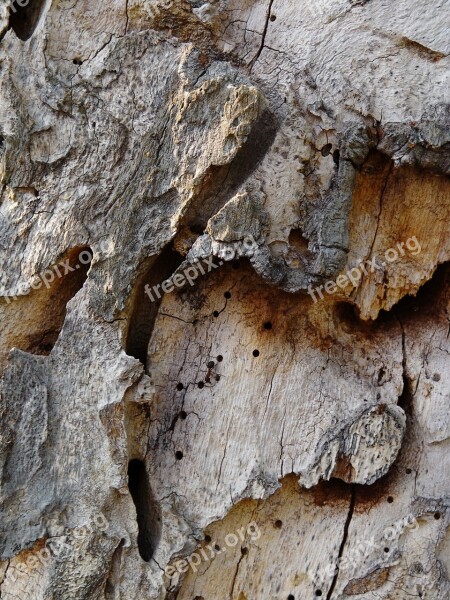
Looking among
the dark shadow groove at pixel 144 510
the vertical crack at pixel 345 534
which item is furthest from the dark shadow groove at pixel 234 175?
the vertical crack at pixel 345 534

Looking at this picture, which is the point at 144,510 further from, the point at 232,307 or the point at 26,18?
the point at 26,18

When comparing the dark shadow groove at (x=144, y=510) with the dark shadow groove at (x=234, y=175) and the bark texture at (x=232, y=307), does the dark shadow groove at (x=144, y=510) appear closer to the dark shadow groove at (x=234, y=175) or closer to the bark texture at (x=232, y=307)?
the bark texture at (x=232, y=307)

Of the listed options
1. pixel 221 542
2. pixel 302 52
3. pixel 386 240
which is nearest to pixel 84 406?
pixel 221 542

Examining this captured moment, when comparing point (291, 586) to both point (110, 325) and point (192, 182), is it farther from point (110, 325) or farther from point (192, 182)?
point (192, 182)

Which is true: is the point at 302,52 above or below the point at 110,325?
above

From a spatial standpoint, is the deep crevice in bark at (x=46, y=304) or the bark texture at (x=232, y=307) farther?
the deep crevice in bark at (x=46, y=304)

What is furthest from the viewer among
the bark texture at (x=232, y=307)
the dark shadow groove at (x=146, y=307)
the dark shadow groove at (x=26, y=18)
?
the dark shadow groove at (x=26, y=18)

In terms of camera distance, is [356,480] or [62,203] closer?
[356,480]
